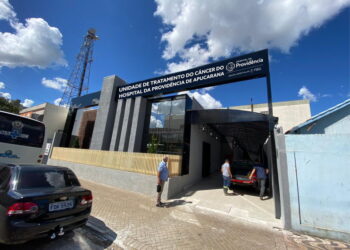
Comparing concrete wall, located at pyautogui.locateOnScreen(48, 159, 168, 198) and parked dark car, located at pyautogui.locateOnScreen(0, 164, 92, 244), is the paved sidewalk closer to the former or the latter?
parked dark car, located at pyautogui.locateOnScreen(0, 164, 92, 244)

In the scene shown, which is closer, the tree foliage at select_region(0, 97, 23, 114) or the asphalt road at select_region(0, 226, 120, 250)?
the asphalt road at select_region(0, 226, 120, 250)

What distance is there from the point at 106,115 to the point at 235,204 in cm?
1110

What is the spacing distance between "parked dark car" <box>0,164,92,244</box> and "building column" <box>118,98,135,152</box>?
7949mm

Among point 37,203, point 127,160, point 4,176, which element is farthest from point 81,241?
point 127,160

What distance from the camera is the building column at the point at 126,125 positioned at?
11.5 metres

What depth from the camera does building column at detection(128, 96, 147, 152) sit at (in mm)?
11188

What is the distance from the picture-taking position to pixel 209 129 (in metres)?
12.7

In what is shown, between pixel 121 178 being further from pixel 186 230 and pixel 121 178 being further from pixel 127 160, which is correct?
pixel 186 230

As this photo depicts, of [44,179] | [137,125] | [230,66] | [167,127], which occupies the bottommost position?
[44,179]

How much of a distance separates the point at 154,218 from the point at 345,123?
23.1 ft

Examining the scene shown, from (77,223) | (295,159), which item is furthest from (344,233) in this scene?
(77,223)

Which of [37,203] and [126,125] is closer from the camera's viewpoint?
[37,203]

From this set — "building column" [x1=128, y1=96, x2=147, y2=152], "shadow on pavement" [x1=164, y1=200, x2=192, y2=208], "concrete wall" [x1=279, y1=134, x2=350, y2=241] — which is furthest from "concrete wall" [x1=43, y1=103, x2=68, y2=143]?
"concrete wall" [x1=279, y1=134, x2=350, y2=241]

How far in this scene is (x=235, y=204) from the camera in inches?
254
